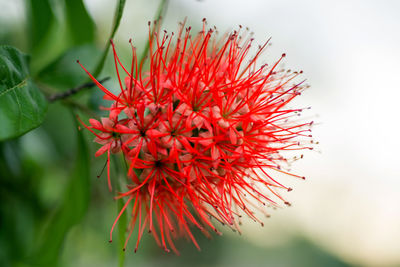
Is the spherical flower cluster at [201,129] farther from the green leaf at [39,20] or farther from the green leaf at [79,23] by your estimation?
the green leaf at [39,20]

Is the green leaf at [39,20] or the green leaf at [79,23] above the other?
the green leaf at [79,23]

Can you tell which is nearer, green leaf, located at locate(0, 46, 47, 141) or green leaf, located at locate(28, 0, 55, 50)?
green leaf, located at locate(0, 46, 47, 141)

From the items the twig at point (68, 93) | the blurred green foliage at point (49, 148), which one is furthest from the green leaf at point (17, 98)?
the twig at point (68, 93)

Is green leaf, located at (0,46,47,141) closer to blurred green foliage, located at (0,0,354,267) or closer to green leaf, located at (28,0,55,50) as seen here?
blurred green foliage, located at (0,0,354,267)

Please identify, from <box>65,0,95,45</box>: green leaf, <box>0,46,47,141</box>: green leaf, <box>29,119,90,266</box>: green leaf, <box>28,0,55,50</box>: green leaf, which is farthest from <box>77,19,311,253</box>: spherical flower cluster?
<box>28,0,55,50</box>: green leaf

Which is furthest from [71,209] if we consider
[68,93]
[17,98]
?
[17,98]

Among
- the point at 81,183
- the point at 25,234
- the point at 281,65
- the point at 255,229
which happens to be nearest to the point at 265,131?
the point at 281,65
